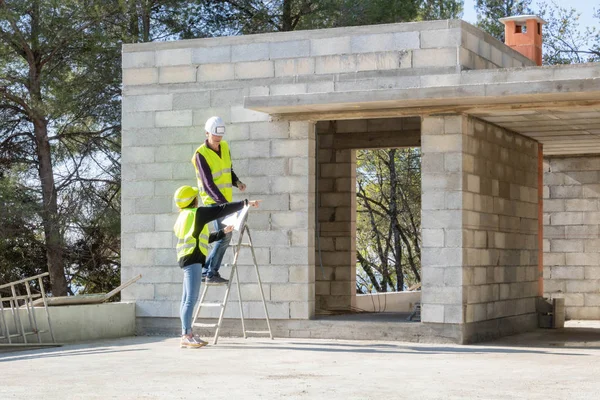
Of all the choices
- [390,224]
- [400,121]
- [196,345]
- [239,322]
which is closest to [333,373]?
[196,345]

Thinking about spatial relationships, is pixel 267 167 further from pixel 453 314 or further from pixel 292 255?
pixel 453 314

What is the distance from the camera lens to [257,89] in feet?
41.0

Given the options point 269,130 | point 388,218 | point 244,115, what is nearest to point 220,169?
point 269,130

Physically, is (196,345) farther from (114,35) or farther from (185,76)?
(114,35)

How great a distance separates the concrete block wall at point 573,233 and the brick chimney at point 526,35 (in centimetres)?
257

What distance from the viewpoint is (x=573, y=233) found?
669 inches

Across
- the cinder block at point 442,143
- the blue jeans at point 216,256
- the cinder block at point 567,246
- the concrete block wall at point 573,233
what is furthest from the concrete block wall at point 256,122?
the cinder block at point 567,246

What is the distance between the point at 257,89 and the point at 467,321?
3511mm

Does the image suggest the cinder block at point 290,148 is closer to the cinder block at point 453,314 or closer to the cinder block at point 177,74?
the cinder block at point 177,74

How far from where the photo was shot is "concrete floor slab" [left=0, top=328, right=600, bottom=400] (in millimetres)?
7676

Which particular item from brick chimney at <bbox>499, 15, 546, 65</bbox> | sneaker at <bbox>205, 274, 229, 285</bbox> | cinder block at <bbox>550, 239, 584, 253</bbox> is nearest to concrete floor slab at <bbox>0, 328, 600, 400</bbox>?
sneaker at <bbox>205, 274, 229, 285</bbox>

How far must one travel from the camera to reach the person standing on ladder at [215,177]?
445 inches

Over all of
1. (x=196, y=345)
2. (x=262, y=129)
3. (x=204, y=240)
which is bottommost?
(x=196, y=345)

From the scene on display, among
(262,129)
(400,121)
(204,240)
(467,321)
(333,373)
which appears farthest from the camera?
(400,121)
